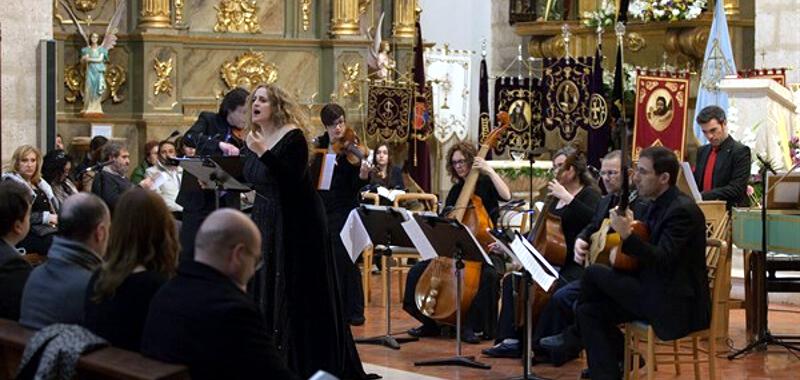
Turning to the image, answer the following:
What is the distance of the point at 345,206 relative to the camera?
9.74m

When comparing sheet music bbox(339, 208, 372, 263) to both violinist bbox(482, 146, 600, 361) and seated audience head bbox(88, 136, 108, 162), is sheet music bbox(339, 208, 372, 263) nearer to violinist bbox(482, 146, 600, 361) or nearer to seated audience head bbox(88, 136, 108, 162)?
violinist bbox(482, 146, 600, 361)

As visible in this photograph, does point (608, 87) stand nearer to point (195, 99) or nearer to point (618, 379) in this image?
point (195, 99)

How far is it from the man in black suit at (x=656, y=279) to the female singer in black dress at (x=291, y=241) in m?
1.24

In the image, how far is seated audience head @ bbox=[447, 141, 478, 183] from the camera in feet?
30.5

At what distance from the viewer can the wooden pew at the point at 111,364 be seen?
4.05 m

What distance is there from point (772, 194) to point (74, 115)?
7.63 meters

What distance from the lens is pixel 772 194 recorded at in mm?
9070

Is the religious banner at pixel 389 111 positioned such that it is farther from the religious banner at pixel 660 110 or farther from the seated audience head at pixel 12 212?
the seated audience head at pixel 12 212

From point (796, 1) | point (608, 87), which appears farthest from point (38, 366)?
point (608, 87)

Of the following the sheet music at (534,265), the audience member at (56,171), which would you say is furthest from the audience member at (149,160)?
the sheet music at (534,265)

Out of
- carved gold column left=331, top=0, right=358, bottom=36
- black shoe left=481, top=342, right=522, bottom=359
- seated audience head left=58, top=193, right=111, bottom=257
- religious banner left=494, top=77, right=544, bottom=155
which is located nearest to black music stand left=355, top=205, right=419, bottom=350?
black shoe left=481, top=342, right=522, bottom=359

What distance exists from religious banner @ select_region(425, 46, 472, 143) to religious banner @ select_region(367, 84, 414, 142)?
1097 mm

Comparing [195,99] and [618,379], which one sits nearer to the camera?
[618,379]

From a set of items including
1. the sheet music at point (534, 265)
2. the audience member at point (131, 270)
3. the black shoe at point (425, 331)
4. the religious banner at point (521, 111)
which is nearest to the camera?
the audience member at point (131, 270)
